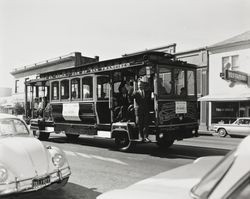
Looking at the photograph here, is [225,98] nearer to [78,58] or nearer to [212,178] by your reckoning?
[78,58]

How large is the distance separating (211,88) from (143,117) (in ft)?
53.0

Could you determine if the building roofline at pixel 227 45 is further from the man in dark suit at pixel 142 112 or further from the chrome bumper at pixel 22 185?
the chrome bumper at pixel 22 185

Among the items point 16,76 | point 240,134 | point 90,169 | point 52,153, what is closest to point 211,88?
point 240,134

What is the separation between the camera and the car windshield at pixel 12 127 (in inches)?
217

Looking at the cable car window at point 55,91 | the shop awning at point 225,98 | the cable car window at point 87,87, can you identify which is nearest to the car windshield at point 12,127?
the cable car window at point 87,87

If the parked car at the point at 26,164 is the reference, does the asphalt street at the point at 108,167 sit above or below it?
below

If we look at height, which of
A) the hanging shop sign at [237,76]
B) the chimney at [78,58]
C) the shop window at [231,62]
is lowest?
the hanging shop sign at [237,76]

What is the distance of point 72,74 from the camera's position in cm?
1207

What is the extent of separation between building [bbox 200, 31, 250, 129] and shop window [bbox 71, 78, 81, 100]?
1280cm

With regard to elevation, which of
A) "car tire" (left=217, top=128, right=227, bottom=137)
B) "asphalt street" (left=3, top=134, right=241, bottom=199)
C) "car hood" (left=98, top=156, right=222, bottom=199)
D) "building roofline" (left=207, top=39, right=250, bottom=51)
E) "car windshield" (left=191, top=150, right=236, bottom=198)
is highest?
"building roofline" (left=207, top=39, right=250, bottom=51)

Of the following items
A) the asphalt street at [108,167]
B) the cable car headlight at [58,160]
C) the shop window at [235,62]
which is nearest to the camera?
the cable car headlight at [58,160]

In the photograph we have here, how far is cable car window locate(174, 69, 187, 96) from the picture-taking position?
32.9 feet

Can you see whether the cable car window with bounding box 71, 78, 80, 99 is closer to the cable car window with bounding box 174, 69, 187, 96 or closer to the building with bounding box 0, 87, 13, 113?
the cable car window with bounding box 174, 69, 187, 96

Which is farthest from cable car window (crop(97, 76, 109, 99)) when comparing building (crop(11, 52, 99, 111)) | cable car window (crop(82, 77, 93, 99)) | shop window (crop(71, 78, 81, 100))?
building (crop(11, 52, 99, 111))
